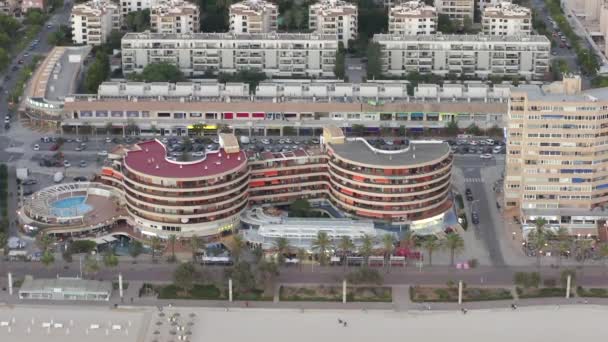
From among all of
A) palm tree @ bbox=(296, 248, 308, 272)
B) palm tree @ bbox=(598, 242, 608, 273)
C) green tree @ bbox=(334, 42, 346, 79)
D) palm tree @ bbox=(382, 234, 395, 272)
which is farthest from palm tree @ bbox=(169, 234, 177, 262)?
green tree @ bbox=(334, 42, 346, 79)

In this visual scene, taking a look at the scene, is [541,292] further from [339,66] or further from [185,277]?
[339,66]

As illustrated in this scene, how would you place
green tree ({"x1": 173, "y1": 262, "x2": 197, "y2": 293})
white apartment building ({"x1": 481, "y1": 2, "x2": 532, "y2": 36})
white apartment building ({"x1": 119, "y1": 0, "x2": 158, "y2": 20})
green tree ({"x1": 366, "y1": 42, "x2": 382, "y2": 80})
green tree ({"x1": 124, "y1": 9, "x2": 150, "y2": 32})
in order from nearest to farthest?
green tree ({"x1": 173, "y1": 262, "x2": 197, "y2": 293})
green tree ({"x1": 366, "y1": 42, "x2": 382, "y2": 80})
white apartment building ({"x1": 481, "y1": 2, "x2": 532, "y2": 36})
green tree ({"x1": 124, "y1": 9, "x2": 150, "y2": 32})
white apartment building ({"x1": 119, "y1": 0, "x2": 158, "y2": 20})

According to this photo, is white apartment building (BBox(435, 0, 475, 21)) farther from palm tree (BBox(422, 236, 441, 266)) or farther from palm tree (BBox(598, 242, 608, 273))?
palm tree (BBox(422, 236, 441, 266))

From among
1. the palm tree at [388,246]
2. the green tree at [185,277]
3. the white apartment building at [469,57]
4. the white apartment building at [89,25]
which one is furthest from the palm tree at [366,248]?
the white apartment building at [89,25]

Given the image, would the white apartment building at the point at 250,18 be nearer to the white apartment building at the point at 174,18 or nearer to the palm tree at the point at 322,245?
the white apartment building at the point at 174,18

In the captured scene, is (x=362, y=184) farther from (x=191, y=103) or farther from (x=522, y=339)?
(x=191, y=103)

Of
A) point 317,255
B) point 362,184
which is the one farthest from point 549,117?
point 317,255
